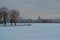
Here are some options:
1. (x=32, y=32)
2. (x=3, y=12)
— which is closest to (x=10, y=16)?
(x=3, y=12)

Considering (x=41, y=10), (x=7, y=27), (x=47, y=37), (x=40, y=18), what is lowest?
(x=47, y=37)

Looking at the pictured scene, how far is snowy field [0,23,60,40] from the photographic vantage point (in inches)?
91.0

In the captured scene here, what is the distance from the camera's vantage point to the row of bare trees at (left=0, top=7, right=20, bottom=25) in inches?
92.4

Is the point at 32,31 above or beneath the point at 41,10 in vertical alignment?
beneath

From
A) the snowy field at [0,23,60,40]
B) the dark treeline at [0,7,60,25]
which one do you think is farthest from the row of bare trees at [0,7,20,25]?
the snowy field at [0,23,60,40]

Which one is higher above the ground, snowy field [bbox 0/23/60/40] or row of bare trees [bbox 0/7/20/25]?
row of bare trees [bbox 0/7/20/25]

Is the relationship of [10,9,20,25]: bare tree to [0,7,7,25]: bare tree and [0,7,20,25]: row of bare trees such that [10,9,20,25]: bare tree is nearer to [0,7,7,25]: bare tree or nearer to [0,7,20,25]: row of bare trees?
[0,7,20,25]: row of bare trees

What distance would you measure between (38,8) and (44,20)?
0.89 ft

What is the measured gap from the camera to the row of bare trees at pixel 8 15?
7.70 feet

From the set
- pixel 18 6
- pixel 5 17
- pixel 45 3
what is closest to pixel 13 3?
pixel 18 6

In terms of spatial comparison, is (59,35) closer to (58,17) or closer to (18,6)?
(58,17)

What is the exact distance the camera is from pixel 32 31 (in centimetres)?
245

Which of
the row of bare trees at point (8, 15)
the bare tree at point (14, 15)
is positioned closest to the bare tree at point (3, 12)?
the row of bare trees at point (8, 15)

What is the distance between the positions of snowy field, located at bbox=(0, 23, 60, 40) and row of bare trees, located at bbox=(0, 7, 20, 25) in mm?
133
